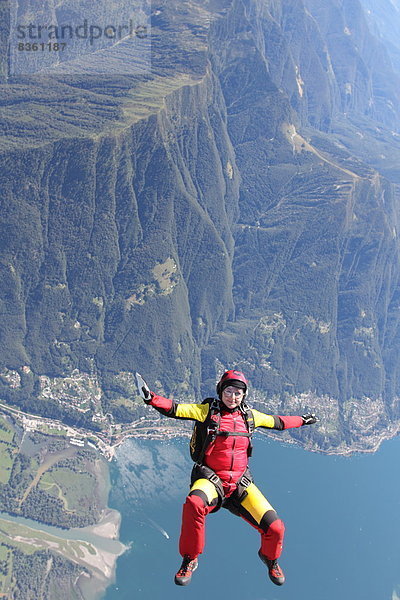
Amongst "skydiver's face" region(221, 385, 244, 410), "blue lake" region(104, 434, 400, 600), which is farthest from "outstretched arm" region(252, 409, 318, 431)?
"blue lake" region(104, 434, 400, 600)

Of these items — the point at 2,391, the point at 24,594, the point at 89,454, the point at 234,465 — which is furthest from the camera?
the point at 2,391

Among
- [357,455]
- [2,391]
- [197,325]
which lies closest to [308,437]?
[357,455]

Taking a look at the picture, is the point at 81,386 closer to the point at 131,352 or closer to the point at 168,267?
the point at 131,352

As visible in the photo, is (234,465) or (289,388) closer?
(234,465)

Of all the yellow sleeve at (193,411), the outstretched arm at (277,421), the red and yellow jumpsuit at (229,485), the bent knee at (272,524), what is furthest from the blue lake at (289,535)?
the yellow sleeve at (193,411)

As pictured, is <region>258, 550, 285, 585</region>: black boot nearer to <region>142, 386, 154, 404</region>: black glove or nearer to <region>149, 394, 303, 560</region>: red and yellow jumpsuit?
<region>149, 394, 303, 560</region>: red and yellow jumpsuit

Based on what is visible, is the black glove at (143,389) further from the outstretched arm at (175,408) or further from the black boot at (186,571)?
the black boot at (186,571)

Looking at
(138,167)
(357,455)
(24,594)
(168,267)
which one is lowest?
(357,455)
